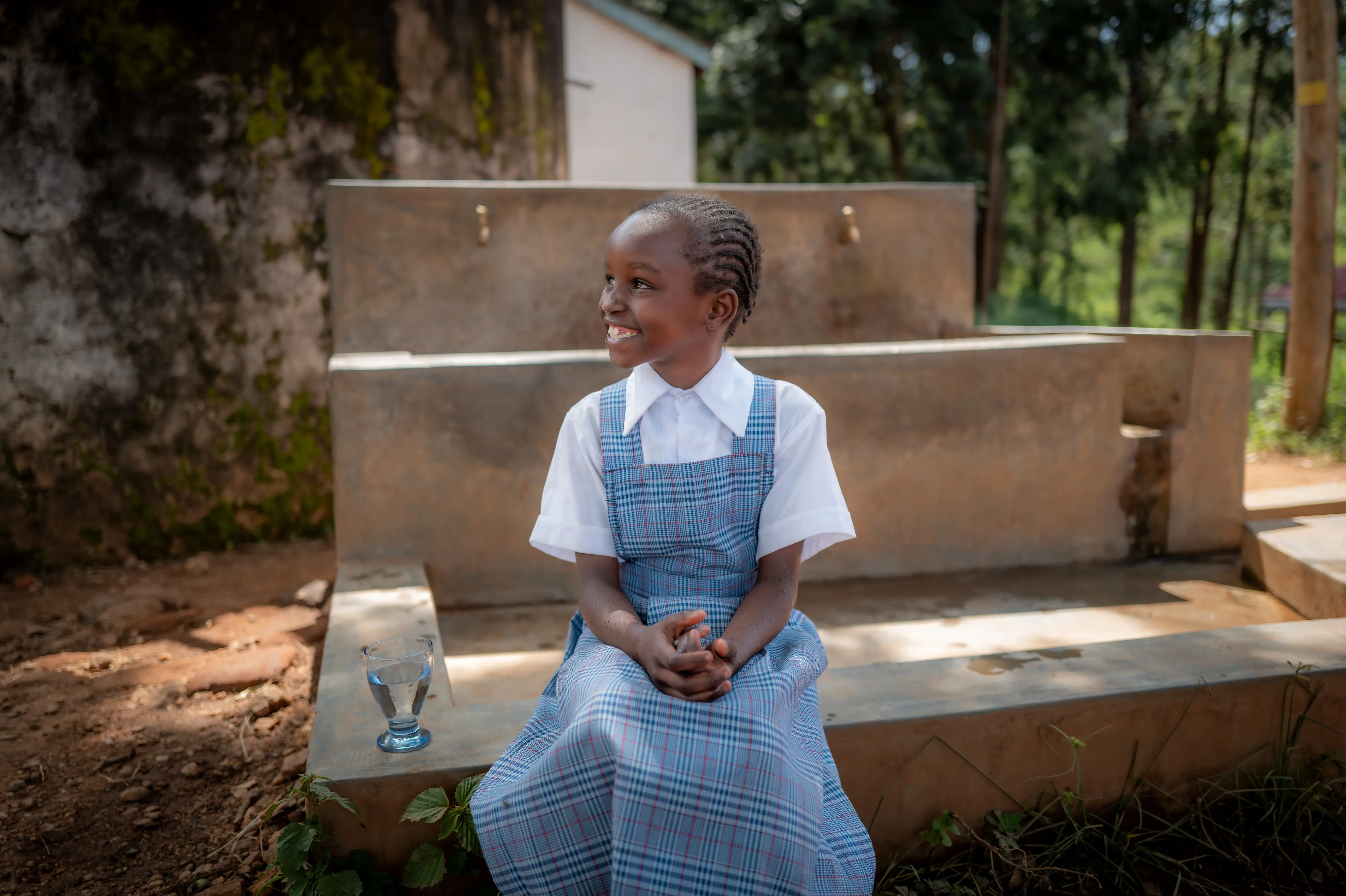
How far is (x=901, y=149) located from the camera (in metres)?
13.0

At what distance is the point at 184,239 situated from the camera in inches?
182

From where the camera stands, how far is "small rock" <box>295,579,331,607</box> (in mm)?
3922

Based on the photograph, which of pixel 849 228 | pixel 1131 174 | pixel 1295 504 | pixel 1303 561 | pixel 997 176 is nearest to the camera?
pixel 1303 561

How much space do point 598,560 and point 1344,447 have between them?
6820mm

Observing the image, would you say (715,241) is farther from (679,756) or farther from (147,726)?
(147,726)

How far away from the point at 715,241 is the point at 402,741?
113 centimetres

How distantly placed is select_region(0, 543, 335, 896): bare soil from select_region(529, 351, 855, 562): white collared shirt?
1.06 metres

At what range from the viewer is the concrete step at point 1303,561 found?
3057mm

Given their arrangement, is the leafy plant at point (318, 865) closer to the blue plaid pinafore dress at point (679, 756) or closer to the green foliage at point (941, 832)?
the blue plaid pinafore dress at point (679, 756)

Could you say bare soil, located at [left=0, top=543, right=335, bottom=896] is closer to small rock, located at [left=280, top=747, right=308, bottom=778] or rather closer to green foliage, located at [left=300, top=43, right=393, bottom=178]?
small rock, located at [left=280, top=747, right=308, bottom=778]

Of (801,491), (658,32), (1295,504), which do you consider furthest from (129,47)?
(658,32)

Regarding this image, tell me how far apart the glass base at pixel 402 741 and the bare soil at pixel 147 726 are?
0.43 meters

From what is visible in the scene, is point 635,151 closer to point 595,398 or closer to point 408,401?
point 408,401

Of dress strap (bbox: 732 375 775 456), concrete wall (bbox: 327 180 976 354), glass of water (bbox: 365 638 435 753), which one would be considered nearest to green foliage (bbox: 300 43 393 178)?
concrete wall (bbox: 327 180 976 354)
